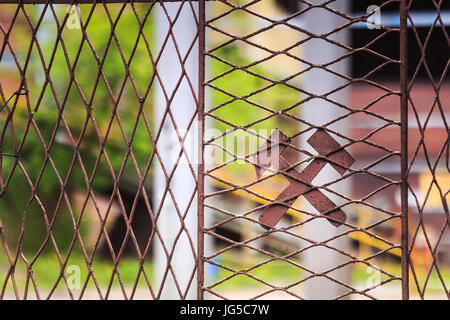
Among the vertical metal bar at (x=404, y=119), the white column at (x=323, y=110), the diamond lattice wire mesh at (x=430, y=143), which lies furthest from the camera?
the diamond lattice wire mesh at (x=430, y=143)

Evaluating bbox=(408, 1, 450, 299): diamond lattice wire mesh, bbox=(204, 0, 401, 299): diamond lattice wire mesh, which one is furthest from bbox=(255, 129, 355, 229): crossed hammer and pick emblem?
bbox=(408, 1, 450, 299): diamond lattice wire mesh

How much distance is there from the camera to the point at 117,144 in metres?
2.42

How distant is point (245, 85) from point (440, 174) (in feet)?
2.86

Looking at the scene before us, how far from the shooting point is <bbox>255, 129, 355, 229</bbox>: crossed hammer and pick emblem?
5.17ft

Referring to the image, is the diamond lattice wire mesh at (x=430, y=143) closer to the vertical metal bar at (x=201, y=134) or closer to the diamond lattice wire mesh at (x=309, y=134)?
the diamond lattice wire mesh at (x=309, y=134)

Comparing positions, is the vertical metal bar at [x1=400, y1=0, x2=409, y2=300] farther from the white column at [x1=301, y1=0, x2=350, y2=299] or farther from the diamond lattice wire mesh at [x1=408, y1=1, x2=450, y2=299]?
the diamond lattice wire mesh at [x1=408, y1=1, x2=450, y2=299]

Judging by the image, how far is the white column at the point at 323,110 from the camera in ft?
6.89

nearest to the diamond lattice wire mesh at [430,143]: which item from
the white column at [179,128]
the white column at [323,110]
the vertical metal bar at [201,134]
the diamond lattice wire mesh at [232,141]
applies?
the diamond lattice wire mesh at [232,141]

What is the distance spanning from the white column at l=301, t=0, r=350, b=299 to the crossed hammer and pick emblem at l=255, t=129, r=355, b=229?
542 millimetres

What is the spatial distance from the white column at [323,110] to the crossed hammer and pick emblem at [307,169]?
0.54 meters

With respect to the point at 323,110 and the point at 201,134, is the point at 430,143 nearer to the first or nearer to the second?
the point at 323,110

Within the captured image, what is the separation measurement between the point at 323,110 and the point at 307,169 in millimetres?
585
